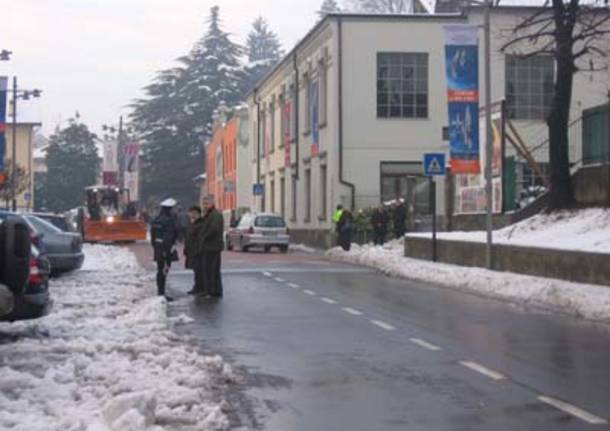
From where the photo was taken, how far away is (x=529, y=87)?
4653 centimetres

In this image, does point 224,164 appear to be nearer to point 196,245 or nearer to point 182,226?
point 182,226

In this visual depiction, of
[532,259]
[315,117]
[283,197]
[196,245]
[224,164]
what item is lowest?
[532,259]

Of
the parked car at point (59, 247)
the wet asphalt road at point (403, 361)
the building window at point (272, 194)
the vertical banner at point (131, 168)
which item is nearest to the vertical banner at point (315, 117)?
the building window at point (272, 194)

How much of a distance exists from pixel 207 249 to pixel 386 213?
71.1 ft

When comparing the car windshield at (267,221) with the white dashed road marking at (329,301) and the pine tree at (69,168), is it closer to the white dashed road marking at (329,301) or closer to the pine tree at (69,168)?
the white dashed road marking at (329,301)

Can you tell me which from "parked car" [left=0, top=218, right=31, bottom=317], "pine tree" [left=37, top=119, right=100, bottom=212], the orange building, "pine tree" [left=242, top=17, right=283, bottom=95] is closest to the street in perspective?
"parked car" [left=0, top=218, right=31, bottom=317]

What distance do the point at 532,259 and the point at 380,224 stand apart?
17.5 m

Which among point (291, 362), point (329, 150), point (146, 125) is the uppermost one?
point (146, 125)

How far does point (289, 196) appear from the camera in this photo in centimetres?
5988

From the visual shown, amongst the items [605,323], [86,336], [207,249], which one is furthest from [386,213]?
[86,336]

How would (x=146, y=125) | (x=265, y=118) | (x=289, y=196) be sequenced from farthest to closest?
1. (x=146, y=125)
2. (x=265, y=118)
3. (x=289, y=196)

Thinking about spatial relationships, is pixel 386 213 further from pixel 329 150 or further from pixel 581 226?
pixel 581 226

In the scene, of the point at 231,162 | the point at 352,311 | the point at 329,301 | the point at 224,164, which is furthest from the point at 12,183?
the point at 352,311

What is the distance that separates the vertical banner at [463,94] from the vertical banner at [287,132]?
2981 cm
